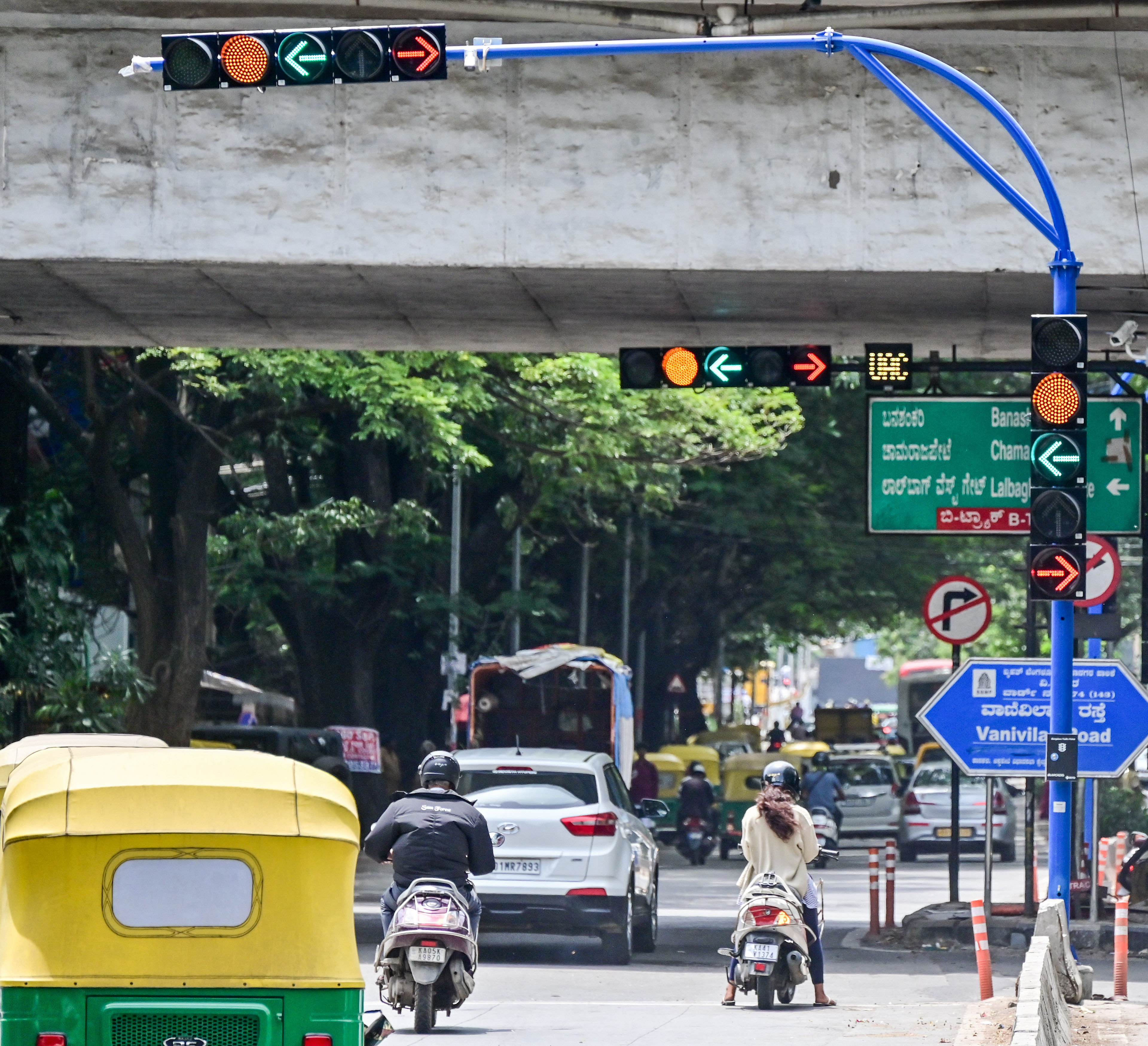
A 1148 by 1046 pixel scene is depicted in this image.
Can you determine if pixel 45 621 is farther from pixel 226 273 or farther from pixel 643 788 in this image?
pixel 643 788

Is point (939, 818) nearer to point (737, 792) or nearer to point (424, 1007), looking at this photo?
point (737, 792)

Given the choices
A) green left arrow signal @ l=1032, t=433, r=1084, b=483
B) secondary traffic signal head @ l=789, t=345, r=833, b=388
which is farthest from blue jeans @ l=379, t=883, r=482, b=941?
secondary traffic signal head @ l=789, t=345, r=833, b=388

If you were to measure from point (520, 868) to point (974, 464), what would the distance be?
487cm

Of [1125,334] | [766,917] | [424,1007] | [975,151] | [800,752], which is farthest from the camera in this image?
[800,752]

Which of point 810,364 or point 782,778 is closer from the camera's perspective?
point 782,778

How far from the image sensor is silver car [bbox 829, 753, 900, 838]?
34594mm

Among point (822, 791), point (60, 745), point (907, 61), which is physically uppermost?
point (907, 61)

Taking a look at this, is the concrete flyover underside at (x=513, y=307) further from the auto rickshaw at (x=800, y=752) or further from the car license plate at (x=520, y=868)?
the auto rickshaw at (x=800, y=752)

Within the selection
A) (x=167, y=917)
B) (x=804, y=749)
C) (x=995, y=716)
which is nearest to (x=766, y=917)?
(x=995, y=716)

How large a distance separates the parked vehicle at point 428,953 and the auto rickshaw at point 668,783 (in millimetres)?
20800

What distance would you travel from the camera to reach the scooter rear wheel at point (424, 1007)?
10.7 meters

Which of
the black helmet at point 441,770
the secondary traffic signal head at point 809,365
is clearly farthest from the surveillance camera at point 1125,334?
the black helmet at point 441,770

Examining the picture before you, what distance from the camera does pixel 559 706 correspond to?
2975cm

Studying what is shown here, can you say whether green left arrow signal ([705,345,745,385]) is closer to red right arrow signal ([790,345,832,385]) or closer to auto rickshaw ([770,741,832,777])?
red right arrow signal ([790,345,832,385])
